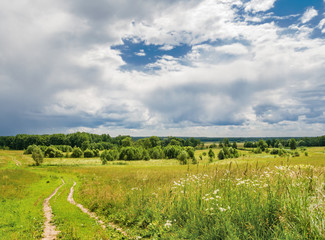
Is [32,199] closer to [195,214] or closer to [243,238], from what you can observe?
[195,214]

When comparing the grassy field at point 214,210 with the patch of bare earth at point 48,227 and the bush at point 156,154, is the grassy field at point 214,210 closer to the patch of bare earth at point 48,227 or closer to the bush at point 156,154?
the patch of bare earth at point 48,227

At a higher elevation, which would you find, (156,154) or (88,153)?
(88,153)

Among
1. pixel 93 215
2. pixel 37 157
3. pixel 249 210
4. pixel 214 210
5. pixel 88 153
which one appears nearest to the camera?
pixel 249 210

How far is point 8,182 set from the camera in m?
27.6

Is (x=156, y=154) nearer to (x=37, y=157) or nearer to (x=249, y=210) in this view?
(x=37, y=157)

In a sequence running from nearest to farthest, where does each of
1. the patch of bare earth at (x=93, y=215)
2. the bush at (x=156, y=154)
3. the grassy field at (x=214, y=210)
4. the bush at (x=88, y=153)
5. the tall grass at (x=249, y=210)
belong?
the tall grass at (x=249, y=210) < the grassy field at (x=214, y=210) < the patch of bare earth at (x=93, y=215) < the bush at (x=88, y=153) < the bush at (x=156, y=154)

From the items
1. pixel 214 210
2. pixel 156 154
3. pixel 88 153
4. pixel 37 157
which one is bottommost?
pixel 156 154

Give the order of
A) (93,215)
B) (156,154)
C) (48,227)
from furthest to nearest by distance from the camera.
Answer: (156,154)
(93,215)
(48,227)

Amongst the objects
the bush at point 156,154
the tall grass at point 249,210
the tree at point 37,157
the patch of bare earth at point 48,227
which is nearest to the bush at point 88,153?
the bush at point 156,154

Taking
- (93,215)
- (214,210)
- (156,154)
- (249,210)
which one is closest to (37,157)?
(156,154)

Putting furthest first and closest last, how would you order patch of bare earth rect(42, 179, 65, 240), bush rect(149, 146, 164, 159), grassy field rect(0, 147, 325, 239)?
bush rect(149, 146, 164, 159) → patch of bare earth rect(42, 179, 65, 240) → grassy field rect(0, 147, 325, 239)

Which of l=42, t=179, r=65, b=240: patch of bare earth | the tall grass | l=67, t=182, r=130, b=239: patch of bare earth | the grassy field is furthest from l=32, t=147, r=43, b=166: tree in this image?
the tall grass

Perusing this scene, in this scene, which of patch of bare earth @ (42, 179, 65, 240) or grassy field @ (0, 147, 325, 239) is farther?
patch of bare earth @ (42, 179, 65, 240)

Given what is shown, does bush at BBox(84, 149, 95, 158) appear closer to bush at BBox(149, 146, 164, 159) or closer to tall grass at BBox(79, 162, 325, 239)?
bush at BBox(149, 146, 164, 159)
